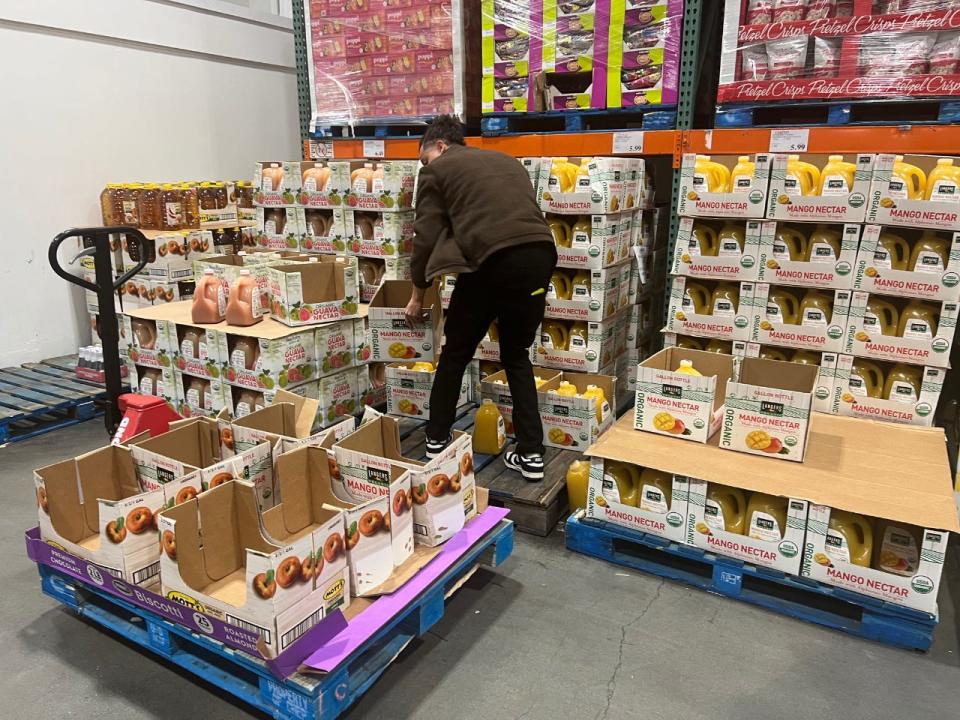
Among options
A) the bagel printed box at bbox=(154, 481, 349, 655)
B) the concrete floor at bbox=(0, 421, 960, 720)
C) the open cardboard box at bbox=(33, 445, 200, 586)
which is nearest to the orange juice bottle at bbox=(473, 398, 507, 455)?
the concrete floor at bbox=(0, 421, 960, 720)

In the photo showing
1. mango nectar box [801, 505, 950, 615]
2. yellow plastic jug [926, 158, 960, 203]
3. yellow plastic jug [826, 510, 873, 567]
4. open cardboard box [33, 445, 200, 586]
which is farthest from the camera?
yellow plastic jug [926, 158, 960, 203]

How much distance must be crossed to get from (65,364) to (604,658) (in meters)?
5.55

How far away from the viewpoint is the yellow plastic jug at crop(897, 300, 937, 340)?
12.6ft

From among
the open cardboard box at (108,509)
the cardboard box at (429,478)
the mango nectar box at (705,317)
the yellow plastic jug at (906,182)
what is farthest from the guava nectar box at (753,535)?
the open cardboard box at (108,509)

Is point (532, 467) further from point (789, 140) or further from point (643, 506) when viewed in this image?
point (789, 140)

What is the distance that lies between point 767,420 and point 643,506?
75 cm

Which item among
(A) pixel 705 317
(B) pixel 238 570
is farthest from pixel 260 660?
(A) pixel 705 317

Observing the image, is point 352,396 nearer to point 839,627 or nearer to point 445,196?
point 445,196

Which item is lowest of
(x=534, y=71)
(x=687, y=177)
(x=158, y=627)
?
(x=158, y=627)

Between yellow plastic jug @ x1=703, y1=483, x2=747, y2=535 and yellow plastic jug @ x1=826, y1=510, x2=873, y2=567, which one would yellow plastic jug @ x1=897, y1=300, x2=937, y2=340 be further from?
yellow plastic jug @ x1=703, y1=483, x2=747, y2=535

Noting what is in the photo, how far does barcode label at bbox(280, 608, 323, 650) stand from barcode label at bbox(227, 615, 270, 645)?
0.16 feet

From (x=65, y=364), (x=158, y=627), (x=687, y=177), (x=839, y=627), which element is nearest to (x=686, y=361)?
(x=687, y=177)

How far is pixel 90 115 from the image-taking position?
674 centimetres

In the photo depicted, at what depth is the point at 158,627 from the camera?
2602 mm
